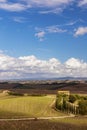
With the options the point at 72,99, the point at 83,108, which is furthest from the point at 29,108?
the point at 83,108

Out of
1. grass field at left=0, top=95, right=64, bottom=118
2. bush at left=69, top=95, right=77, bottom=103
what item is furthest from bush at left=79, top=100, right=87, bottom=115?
bush at left=69, top=95, right=77, bottom=103

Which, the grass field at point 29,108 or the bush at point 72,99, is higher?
the bush at point 72,99

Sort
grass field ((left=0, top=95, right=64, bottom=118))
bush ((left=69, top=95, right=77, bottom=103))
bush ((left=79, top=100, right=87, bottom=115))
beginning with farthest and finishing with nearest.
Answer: bush ((left=69, top=95, right=77, bottom=103)) → bush ((left=79, top=100, right=87, bottom=115)) → grass field ((left=0, top=95, right=64, bottom=118))

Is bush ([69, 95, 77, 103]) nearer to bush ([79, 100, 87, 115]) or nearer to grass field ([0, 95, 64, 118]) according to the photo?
grass field ([0, 95, 64, 118])

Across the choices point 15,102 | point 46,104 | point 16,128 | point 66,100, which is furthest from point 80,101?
point 16,128

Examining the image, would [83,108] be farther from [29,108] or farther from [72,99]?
[29,108]

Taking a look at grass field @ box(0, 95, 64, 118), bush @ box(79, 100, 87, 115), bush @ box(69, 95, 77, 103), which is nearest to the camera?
grass field @ box(0, 95, 64, 118)

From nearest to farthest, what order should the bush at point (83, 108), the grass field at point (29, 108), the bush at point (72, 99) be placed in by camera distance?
the grass field at point (29, 108), the bush at point (83, 108), the bush at point (72, 99)

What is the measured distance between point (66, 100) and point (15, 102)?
1928cm

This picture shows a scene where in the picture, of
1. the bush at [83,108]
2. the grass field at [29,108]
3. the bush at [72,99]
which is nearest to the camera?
the grass field at [29,108]

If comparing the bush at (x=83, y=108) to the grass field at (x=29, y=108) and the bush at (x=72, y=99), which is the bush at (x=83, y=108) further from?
the bush at (x=72, y=99)

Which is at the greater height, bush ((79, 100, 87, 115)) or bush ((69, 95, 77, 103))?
bush ((69, 95, 77, 103))

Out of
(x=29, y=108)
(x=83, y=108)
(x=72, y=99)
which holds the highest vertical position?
(x=72, y=99)

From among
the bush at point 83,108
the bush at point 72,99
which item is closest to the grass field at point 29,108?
the bush at point 72,99
